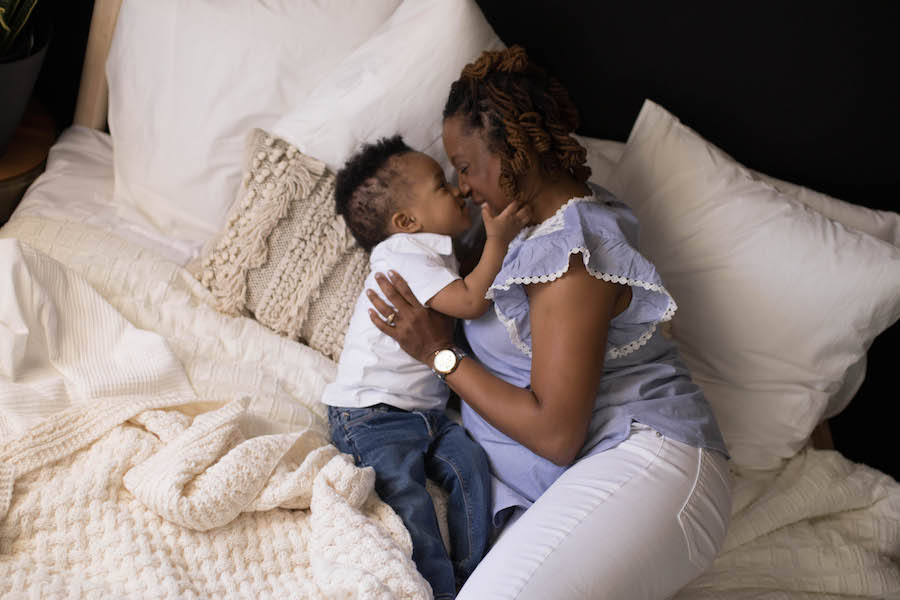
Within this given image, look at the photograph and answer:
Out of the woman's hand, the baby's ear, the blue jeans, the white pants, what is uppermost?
the baby's ear

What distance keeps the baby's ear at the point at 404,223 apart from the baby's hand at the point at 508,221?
21 centimetres

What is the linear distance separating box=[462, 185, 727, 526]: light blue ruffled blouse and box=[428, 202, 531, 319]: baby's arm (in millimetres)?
24

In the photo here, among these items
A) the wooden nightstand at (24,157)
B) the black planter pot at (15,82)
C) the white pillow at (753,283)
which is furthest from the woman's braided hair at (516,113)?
the wooden nightstand at (24,157)

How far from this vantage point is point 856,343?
1.74m

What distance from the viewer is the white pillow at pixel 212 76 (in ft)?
6.32

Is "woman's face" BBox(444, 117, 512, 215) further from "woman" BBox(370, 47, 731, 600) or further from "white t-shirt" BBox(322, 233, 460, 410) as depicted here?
"white t-shirt" BBox(322, 233, 460, 410)

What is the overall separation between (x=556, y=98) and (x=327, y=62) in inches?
26.6

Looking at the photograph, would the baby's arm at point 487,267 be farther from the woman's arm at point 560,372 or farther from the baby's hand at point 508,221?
the woman's arm at point 560,372

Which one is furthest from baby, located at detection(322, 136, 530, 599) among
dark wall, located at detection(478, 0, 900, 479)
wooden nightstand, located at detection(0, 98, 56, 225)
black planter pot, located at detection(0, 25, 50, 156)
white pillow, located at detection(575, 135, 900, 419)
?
wooden nightstand, located at detection(0, 98, 56, 225)

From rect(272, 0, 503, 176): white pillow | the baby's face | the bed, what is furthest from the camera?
rect(272, 0, 503, 176): white pillow

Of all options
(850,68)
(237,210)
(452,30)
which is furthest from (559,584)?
(850,68)

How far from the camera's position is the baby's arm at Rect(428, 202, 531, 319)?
150cm

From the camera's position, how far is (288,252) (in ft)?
5.82

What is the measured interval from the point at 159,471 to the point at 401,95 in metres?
1.00
